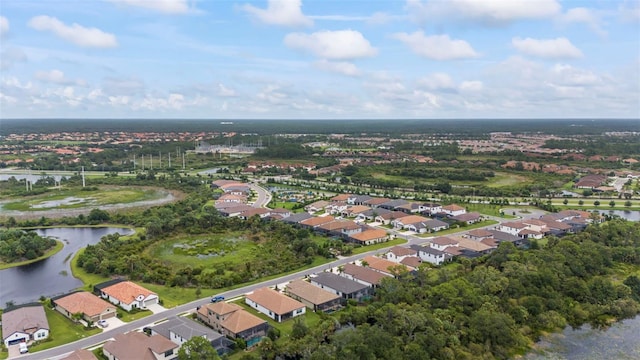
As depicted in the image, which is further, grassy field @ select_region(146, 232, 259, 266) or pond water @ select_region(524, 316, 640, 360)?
grassy field @ select_region(146, 232, 259, 266)

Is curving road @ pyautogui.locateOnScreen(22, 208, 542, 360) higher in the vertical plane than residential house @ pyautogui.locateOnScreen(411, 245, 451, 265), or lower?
lower

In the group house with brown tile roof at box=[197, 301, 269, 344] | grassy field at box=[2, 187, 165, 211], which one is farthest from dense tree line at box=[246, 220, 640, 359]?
grassy field at box=[2, 187, 165, 211]

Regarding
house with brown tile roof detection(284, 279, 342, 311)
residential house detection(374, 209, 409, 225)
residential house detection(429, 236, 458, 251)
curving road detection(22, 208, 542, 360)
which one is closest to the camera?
curving road detection(22, 208, 542, 360)

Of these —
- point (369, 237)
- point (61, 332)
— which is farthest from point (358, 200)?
point (61, 332)

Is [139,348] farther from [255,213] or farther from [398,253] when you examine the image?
[255,213]

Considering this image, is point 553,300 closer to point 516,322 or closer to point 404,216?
point 516,322

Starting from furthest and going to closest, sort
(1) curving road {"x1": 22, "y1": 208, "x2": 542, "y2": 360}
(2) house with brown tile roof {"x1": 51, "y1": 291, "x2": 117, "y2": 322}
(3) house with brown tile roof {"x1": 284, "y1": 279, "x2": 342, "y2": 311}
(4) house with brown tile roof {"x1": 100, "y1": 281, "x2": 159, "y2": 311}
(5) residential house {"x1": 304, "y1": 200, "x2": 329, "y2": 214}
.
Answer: (5) residential house {"x1": 304, "y1": 200, "x2": 329, "y2": 214}, (3) house with brown tile roof {"x1": 284, "y1": 279, "x2": 342, "y2": 311}, (4) house with brown tile roof {"x1": 100, "y1": 281, "x2": 159, "y2": 311}, (2) house with brown tile roof {"x1": 51, "y1": 291, "x2": 117, "y2": 322}, (1) curving road {"x1": 22, "y1": 208, "x2": 542, "y2": 360}

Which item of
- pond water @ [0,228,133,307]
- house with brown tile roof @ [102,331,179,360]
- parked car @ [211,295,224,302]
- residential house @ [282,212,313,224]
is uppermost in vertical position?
residential house @ [282,212,313,224]

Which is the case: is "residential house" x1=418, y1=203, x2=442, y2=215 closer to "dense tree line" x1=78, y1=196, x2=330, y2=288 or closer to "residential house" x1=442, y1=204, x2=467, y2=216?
"residential house" x1=442, y1=204, x2=467, y2=216
